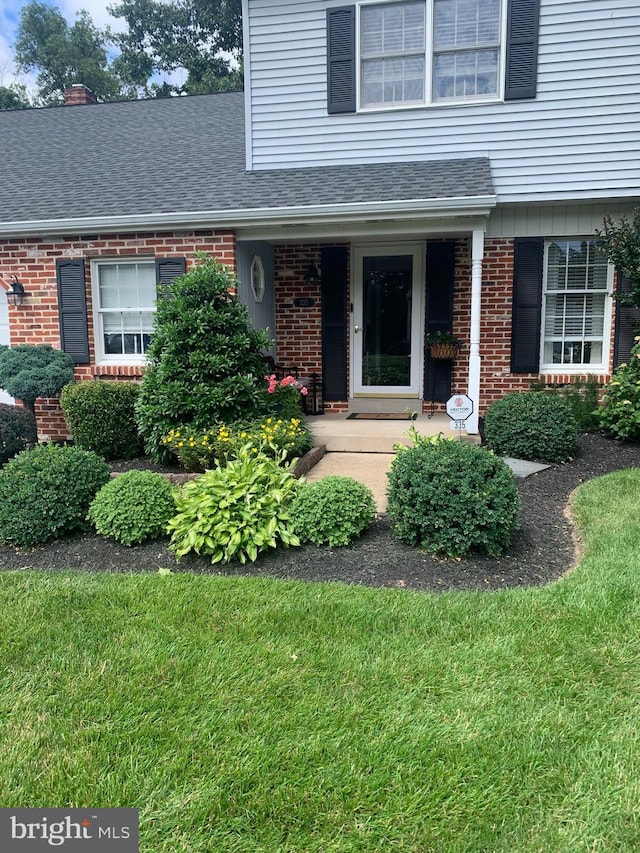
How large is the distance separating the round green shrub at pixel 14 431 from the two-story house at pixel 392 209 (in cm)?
140

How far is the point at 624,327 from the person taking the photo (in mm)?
7848

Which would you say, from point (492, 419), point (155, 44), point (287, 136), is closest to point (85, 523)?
point (492, 419)

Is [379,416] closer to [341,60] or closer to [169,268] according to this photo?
[169,268]

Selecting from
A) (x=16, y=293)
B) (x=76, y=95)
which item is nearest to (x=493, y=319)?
(x=16, y=293)

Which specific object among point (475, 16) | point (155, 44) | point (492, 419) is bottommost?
point (492, 419)

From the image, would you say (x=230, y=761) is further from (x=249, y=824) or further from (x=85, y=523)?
(x=85, y=523)

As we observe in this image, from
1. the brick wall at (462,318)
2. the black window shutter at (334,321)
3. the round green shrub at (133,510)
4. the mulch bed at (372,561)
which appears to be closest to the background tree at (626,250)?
the brick wall at (462,318)

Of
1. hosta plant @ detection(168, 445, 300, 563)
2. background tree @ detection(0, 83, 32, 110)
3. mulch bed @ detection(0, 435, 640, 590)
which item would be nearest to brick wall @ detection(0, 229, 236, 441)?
hosta plant @ detection(168, 445, 300, 563)

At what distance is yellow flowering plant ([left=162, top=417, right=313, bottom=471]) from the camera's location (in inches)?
221

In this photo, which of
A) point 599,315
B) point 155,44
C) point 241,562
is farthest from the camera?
point 155,44

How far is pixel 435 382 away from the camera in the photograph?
8.48 metres

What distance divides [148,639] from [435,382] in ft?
20.0

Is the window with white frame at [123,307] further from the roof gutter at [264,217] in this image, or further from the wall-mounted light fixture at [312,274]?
the wall-mounted light fixture at [312,274]

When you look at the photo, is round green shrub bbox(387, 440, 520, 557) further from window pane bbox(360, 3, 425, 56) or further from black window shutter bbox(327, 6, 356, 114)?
window pane bbox(360, 3, 425, 56)
